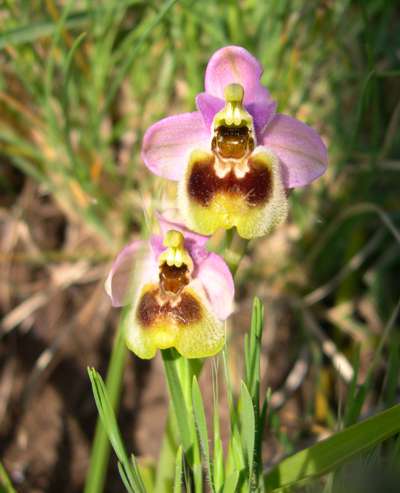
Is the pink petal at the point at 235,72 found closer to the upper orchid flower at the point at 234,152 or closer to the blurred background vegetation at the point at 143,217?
the upper orchid flower at the point at 234,152

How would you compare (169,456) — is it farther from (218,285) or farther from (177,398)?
(218,285)

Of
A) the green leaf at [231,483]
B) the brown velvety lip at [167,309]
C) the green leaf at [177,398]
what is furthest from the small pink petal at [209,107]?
the green leaf at [231,483]

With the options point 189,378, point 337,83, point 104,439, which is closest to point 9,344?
point 104,439

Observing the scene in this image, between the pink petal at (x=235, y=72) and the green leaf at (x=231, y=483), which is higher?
the pink petal at (x=235, y=72)

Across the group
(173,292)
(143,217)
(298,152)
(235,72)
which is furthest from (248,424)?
(143,217)

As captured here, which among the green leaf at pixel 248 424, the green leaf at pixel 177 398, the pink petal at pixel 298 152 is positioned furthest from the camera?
the pink petal at pixel 298 152
